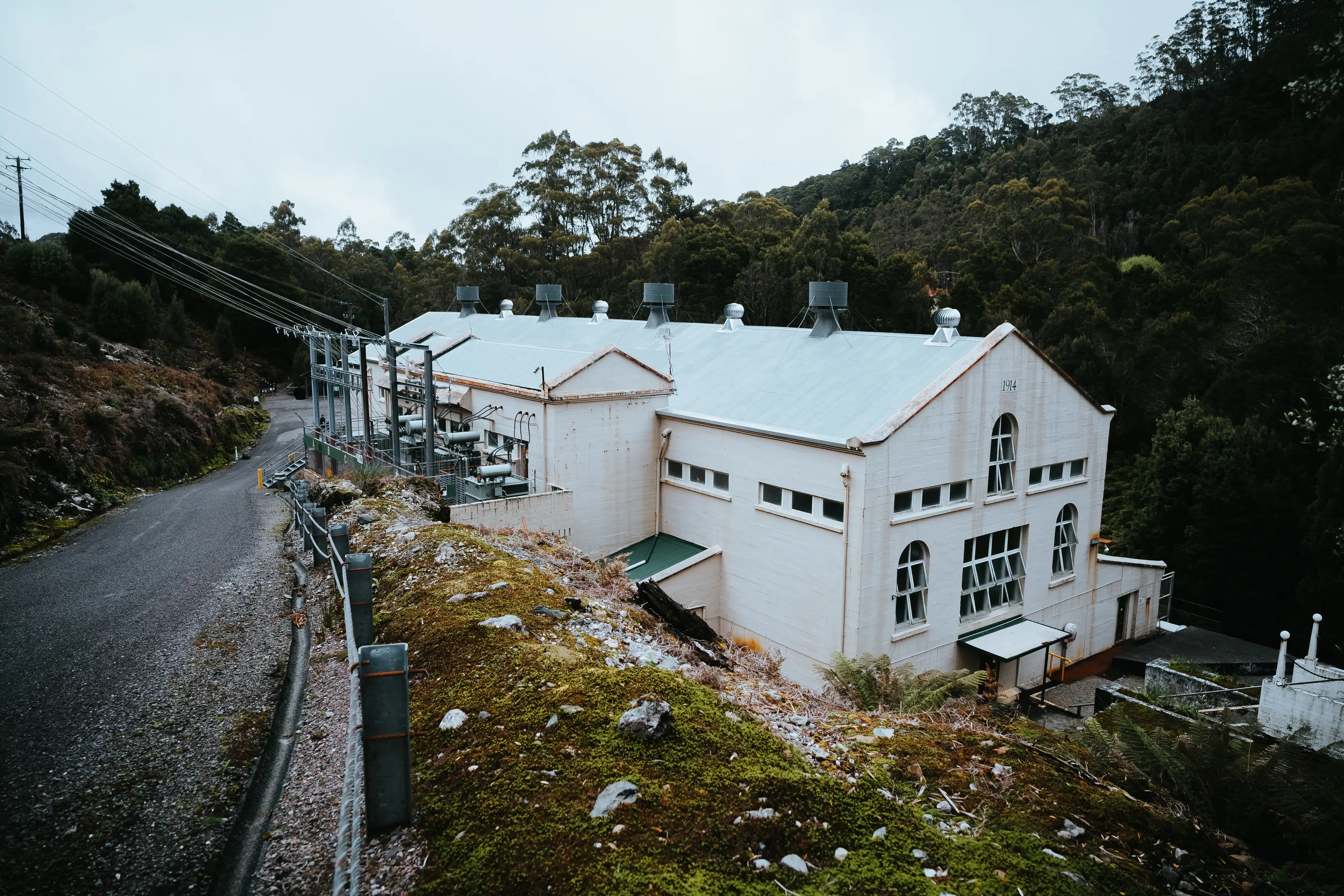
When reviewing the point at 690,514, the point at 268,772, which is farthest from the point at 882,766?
the point at 690,514

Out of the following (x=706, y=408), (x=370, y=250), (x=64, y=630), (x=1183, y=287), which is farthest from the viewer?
(x=370, y=250)

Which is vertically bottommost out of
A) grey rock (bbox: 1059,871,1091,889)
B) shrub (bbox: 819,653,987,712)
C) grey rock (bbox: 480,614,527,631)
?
shrub (bbox: 819,653,987,712)

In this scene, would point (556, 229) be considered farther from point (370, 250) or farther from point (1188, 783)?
point (1188, 783)

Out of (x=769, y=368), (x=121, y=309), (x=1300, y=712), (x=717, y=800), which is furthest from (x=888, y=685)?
(x=121, y=309)

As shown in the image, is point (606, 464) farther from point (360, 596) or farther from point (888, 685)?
point (360, 596)

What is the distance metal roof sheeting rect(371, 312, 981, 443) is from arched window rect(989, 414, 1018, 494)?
2.09 meters

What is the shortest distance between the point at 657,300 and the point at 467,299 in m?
15.7

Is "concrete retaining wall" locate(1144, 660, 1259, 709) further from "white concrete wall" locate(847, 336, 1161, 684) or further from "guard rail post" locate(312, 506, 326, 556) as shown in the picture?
"guard rail post" locate(312, 506, 326, 556)

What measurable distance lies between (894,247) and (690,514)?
157ft

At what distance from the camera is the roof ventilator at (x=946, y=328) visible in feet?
63.8

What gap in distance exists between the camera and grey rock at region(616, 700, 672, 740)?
579 cm

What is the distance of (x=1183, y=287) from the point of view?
136 ft

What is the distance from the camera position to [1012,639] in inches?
746

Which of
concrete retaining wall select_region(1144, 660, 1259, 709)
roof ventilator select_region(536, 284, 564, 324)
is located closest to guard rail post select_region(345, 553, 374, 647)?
concrete retaining wall select_region(1144, 660, 1259, 709)
